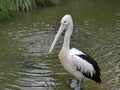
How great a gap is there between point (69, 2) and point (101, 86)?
31.9 feet

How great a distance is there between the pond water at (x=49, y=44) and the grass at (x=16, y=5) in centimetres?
30

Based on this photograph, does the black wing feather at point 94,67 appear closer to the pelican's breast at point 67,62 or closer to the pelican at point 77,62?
the pelican at point 77,62

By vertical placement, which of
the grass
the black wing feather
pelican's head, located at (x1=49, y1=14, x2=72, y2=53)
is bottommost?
the grass

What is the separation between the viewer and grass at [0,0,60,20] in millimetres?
12648

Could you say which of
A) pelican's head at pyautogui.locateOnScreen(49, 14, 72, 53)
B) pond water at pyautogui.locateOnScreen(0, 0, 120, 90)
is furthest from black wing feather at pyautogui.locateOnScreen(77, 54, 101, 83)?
pelican's head at pyautogui.locateOnScreen(49, 14, 72, 53)

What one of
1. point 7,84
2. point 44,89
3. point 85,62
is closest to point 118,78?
point 85,62

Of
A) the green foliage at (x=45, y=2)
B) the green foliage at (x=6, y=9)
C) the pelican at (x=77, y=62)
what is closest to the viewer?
the pelican at (x=77, y=62)

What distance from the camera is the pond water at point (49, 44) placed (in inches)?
306

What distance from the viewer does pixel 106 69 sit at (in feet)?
27.8

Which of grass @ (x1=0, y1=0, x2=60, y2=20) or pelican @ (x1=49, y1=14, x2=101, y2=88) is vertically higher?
pelican @ (x1=49, y1=14, x2=101, y2=88)

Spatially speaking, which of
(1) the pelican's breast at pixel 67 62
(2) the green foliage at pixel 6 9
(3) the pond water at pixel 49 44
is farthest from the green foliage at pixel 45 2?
(1) the pelican's breast at pixel 67 62

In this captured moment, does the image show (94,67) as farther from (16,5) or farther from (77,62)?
(16,5)

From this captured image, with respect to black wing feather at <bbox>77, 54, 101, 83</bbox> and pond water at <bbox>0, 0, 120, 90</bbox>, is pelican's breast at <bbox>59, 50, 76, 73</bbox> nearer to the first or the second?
black wing feather at <bbox>77, 54, 101, 83</bbox>

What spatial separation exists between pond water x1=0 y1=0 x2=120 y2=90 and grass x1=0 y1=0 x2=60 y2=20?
0.30 metres
